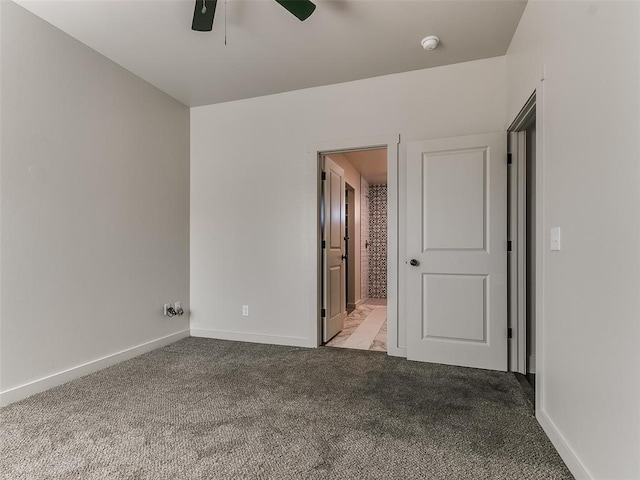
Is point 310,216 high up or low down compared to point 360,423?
up

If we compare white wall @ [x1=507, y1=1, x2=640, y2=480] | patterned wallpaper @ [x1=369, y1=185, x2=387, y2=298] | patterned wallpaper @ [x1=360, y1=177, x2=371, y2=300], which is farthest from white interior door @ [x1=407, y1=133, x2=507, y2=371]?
patterned wallpaper @ [x1=369, y1=185, x2=387, y2=298]

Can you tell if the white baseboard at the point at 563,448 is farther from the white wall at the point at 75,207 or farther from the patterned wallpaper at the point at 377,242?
the patterned wallpaper at the point at 377,242

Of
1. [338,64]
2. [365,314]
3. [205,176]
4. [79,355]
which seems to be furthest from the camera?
[365,314]

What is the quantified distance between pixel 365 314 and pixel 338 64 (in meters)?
3.66

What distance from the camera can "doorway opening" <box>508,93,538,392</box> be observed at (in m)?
2.80

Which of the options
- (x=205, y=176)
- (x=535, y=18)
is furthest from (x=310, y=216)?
(x=535, y=18)

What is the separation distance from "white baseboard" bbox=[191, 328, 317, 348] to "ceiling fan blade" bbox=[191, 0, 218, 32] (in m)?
2.79

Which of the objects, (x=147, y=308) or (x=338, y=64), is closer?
(x=338, y=64)

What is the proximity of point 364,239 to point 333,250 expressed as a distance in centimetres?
333

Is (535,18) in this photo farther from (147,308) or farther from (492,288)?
(147,308)

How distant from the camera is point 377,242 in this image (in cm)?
762

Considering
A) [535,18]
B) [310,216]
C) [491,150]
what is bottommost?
[310,216]

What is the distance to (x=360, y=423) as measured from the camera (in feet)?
6.48

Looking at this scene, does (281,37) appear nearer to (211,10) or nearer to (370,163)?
(211,10)
